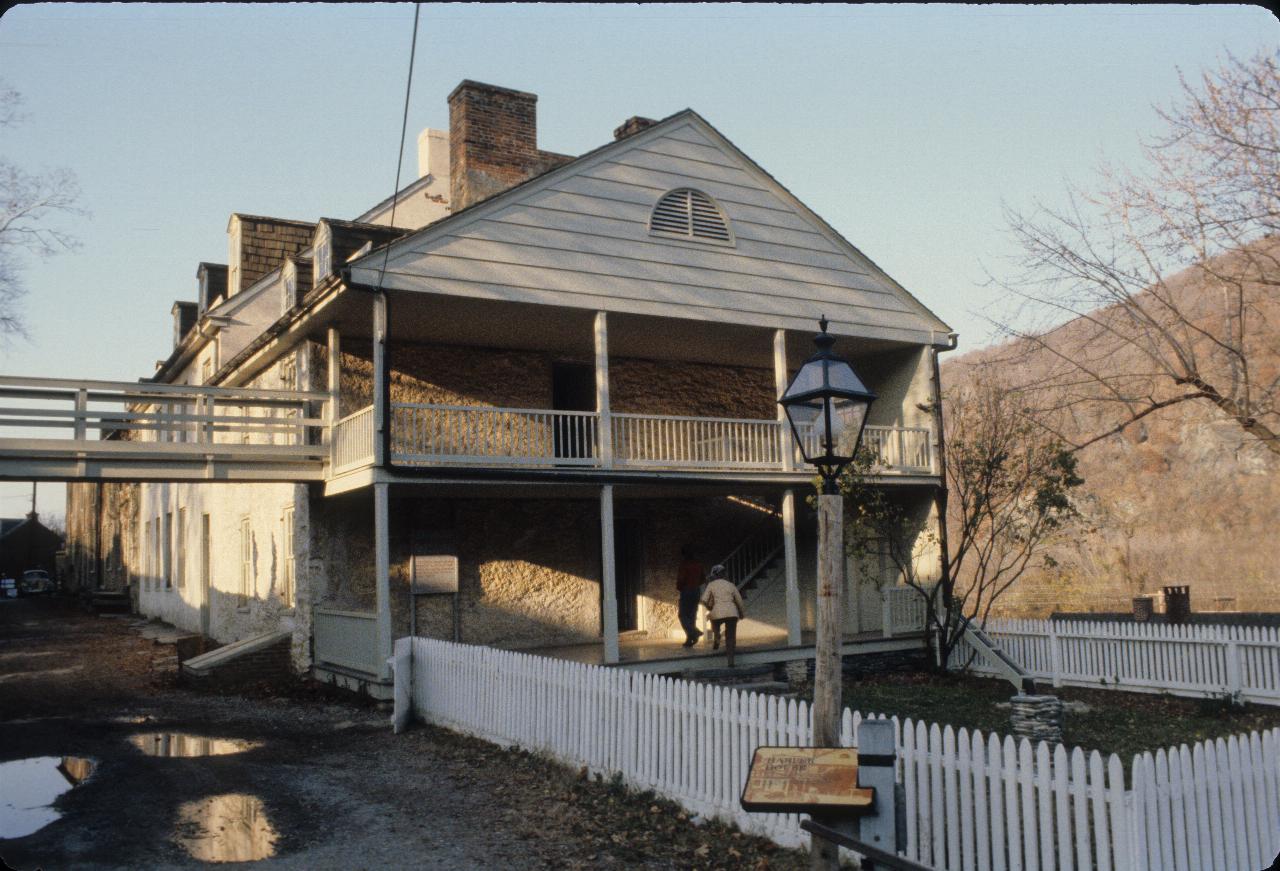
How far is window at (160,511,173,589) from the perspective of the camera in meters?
25.8

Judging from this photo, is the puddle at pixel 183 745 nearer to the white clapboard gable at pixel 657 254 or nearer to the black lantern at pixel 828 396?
the white clapboard gable at pixel 657 254

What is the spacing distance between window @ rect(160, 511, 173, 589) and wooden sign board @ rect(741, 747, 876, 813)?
78.1 feet

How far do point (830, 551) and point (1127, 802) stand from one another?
2.01 meters

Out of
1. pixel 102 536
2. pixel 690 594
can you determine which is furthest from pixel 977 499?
pixel 102 536

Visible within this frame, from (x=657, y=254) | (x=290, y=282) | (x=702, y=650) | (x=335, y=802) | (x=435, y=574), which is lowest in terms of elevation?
(x=335, y=802)

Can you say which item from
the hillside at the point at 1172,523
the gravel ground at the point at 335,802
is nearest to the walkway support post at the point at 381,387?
the gravel ground at the point at 335,802

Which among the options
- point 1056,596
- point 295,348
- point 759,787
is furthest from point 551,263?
point 1056,596

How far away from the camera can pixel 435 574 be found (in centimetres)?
1622

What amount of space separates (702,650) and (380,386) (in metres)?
6.37

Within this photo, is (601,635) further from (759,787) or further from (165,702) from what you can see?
(759,787)

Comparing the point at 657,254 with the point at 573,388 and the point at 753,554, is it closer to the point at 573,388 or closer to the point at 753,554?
the point at 573,388

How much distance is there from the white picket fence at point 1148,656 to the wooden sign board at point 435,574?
8.76m

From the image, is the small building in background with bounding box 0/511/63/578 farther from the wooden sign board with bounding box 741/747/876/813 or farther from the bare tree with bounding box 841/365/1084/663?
the wooden sign board with bounding box 741/747/876/813

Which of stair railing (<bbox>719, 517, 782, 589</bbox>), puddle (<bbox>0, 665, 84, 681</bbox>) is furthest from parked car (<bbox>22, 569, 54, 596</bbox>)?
stair railing (<bbox>719, 517, 782, 589</bbox>)
